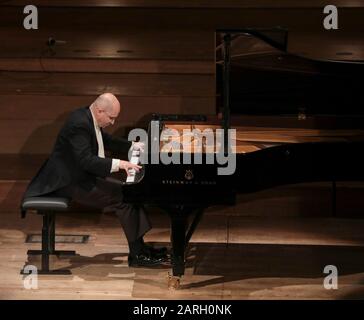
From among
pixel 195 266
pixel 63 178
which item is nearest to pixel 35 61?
pixel 63 178

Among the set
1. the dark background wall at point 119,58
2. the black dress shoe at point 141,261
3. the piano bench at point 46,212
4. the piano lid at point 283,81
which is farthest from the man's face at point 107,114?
the dark background wall at point 119,58

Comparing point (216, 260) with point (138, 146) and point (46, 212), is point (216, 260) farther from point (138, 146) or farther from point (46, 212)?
point (46, 212)

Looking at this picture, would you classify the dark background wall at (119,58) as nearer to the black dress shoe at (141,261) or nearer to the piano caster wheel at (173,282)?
the black dress shoe at (141,261)

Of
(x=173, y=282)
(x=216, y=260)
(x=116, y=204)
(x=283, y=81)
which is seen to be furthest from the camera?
(x=216, y=260)

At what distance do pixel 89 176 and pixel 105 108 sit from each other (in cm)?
43

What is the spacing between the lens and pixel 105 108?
17.4 ft

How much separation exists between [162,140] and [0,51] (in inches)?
89.5

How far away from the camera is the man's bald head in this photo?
5305 millimetres

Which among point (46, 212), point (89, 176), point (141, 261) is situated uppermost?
point (89, 176)

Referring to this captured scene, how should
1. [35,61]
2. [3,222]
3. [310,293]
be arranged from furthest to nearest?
1. [35,61]
2. [3,222]
3. [310,293]

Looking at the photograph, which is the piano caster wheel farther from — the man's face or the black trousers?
the man's face

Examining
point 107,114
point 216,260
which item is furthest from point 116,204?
point 216,260

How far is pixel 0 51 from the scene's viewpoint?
687cm

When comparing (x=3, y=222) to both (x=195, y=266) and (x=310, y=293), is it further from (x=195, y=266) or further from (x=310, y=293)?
(x=310, y=293)
